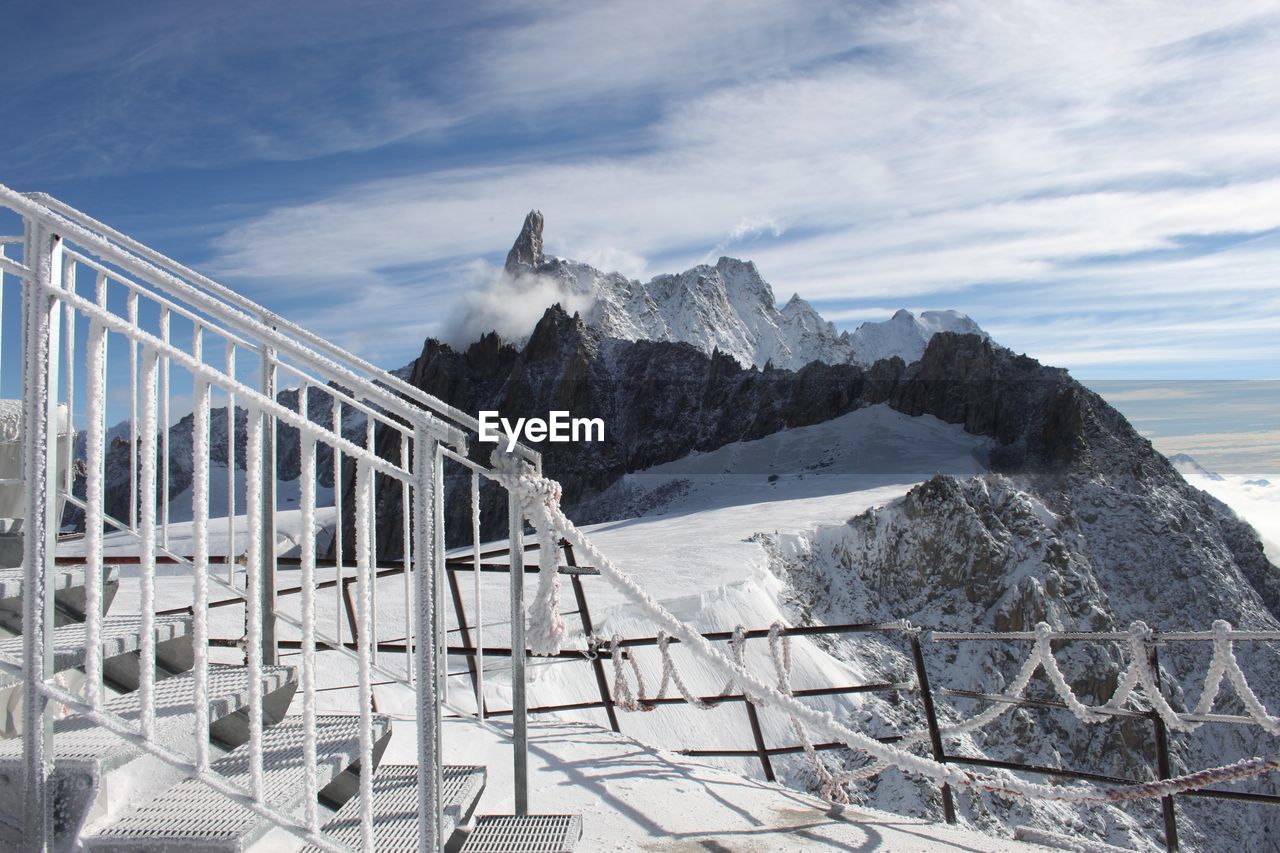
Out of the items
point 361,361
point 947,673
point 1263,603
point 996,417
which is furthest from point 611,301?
point 361,361

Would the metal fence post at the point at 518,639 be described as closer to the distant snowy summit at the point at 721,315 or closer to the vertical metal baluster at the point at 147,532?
the vertical metal baluster at the point at 147,532

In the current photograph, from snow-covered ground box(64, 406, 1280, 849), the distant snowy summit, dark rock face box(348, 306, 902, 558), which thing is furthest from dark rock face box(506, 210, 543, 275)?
snow-covered ground box(64, 406, 1280, 849)

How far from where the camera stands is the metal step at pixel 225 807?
79.9 inches

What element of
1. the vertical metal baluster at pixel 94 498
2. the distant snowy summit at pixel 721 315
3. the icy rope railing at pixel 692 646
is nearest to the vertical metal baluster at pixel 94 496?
the vertical metal baluster at pixel 94 498

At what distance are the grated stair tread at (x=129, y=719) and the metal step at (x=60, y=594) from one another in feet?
1.28

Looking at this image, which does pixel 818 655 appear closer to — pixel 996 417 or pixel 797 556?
pixel 797 556

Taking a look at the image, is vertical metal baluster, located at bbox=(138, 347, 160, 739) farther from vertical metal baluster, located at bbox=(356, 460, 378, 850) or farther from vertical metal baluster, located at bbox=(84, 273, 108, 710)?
vertical metal baluster, located at bbox=(356, 460, 378, 850)

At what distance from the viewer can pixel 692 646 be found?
10.8ft

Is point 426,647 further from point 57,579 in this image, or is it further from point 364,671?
point 57,579

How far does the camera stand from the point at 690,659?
35.4ft

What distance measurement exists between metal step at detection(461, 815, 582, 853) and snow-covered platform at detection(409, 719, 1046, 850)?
34 cm

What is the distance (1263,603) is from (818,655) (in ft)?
74.4

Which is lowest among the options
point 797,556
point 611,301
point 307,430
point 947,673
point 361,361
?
point 947,673

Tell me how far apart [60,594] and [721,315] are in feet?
395
